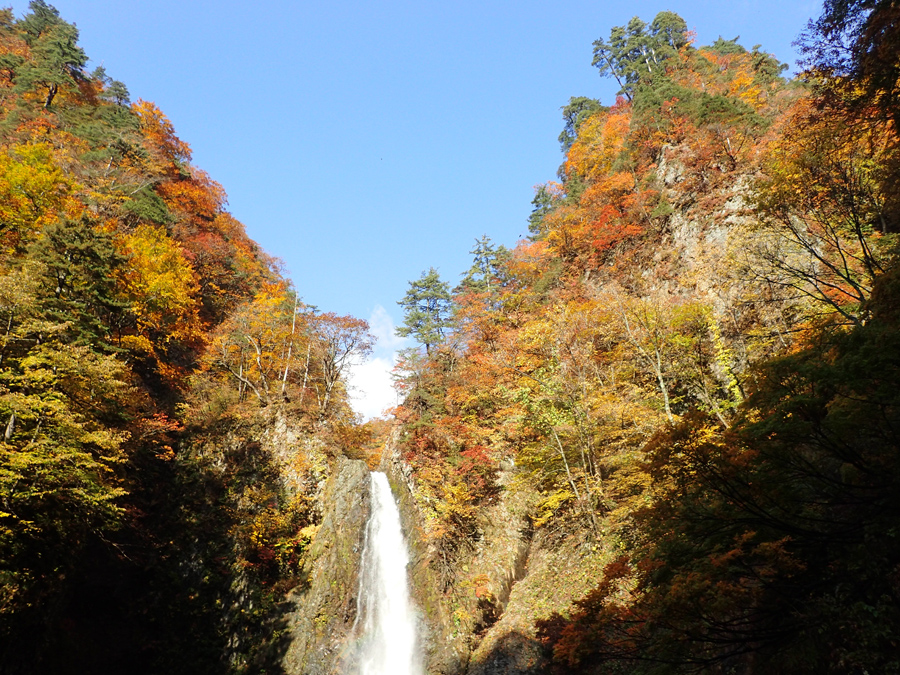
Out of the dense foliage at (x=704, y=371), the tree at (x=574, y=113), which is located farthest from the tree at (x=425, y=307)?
the tree at (x=574, y=113)

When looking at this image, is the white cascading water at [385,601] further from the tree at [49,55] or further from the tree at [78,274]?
the tree at [49,55]

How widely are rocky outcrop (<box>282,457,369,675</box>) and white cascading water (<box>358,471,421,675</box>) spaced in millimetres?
537

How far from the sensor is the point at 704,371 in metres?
16.3

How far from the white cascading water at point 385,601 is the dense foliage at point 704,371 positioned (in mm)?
2896

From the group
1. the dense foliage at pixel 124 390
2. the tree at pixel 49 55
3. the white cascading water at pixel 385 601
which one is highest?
the tree at pixel 49 55

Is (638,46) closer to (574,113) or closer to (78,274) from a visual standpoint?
(574,113)

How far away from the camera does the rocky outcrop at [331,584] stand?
634 inches

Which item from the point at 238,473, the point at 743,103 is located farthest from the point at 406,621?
the point at 743,103

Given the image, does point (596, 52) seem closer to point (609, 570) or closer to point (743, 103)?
point (743, 103)

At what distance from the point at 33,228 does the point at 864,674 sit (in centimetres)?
2610

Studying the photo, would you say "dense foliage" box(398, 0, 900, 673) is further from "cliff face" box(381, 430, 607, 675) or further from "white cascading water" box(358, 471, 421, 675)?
"white cascading water" box(358, 471, 421, 675)

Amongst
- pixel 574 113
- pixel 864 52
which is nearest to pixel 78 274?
pixel 864 52

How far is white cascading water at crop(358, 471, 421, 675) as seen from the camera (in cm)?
1614

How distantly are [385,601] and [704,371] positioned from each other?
16.8 m
